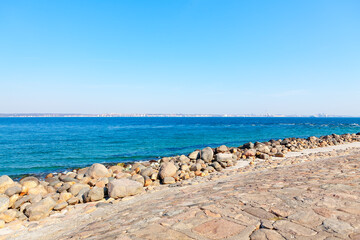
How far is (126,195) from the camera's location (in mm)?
7645

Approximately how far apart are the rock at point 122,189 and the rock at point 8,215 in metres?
2.63

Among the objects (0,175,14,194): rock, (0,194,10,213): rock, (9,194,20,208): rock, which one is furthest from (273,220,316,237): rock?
(0,175,14,194): rock

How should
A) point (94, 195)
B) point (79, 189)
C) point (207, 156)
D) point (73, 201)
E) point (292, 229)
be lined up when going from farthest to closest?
point (207, 156) < point (79, 189) < point (94, 195) < point (73, 201) < point (292, 229)

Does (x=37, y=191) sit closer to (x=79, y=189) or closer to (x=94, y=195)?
(x=79, y=189)

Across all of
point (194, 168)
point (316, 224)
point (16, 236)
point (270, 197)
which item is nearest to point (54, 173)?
point (194, 168)

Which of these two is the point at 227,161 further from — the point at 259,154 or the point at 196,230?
the point at 196,230

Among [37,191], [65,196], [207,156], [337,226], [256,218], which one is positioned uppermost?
[337,226]

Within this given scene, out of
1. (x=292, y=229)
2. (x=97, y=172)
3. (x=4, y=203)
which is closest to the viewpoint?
(x=292, y=229)

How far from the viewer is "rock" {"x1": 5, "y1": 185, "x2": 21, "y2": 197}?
816 cm

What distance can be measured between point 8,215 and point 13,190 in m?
2.21

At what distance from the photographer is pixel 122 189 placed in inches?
301

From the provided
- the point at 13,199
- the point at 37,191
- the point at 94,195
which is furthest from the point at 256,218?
the point at 37,191

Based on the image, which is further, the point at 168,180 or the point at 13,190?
the point at 168,180

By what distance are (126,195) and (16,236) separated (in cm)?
307
